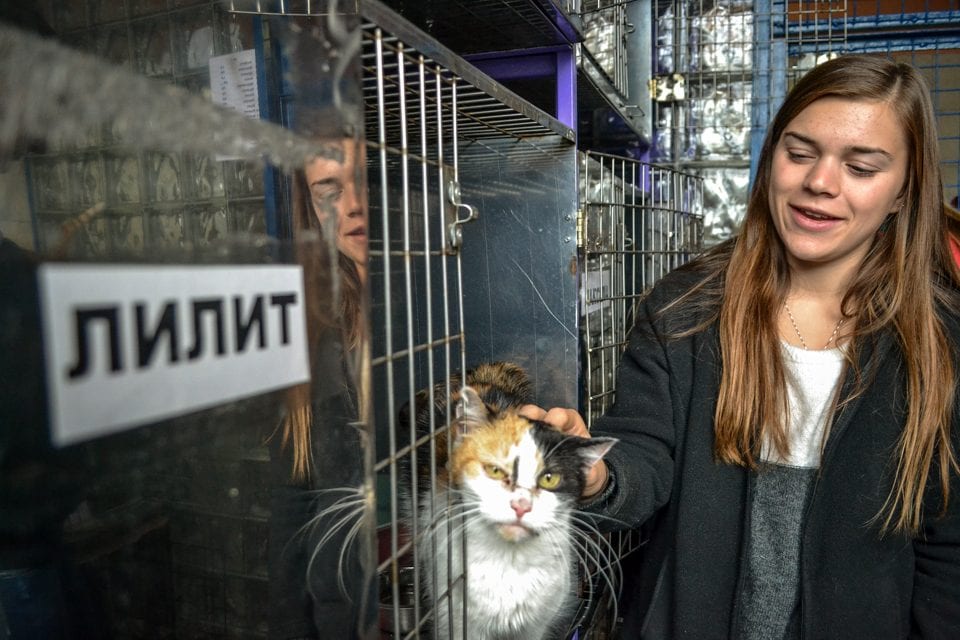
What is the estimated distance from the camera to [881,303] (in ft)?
4.02

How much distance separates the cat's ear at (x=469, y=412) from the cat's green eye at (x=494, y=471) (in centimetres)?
7

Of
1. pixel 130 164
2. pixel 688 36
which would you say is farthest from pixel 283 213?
pixel 688 36

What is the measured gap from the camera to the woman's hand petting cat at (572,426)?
3.55ft

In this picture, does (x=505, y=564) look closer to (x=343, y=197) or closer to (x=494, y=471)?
(x=494, y=471)

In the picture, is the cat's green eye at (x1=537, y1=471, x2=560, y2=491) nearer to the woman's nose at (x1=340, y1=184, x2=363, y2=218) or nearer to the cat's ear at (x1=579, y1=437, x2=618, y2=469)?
the cat's ear at (x1=579, y1=437, x2=618, y2=469)

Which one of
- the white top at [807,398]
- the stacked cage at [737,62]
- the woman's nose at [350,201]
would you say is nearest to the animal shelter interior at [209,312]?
the woman's nose at [350,201]

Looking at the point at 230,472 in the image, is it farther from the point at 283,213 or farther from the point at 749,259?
the point at 749,259

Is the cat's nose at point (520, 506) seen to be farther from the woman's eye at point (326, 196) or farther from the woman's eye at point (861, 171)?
the woman's eye at point (861, 171)

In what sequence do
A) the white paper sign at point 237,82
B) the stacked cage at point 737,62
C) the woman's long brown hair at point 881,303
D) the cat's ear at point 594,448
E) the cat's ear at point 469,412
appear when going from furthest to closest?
1. the stacked cage at point 737,62
2. the woman's long brown hair at point 881,303
3. the cat's ear at point 594,448
4. the cat's ear at point 469,412
5. the white paper sign at point 237,82

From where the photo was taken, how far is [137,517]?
15.9 inches

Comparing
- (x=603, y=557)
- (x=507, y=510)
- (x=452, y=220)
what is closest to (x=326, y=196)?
(x=452, y=220)

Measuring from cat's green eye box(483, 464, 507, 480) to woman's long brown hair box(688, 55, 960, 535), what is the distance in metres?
0.46

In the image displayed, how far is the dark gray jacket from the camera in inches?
44.4

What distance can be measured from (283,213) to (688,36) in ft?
7.83
